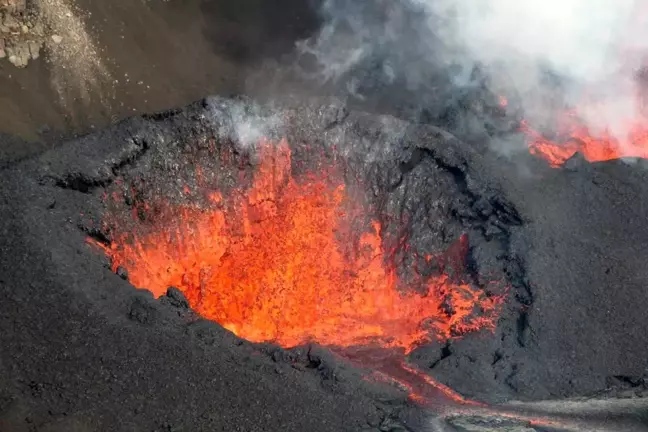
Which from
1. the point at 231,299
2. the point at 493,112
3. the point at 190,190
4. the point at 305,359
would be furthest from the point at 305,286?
the point at 493,112

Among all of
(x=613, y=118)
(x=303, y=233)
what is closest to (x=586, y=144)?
(x=613, y=118)

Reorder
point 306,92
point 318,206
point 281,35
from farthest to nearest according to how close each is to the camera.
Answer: point 281,35
point 306,92
point 318,206

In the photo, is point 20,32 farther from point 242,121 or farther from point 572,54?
point 572,54

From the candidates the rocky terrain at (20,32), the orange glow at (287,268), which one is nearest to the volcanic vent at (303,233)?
the orange glow at (287,268)

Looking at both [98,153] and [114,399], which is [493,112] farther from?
[114,399]

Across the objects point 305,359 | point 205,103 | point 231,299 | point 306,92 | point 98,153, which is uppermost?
point 306,92

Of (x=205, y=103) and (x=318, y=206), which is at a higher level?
(x=205, y=103)

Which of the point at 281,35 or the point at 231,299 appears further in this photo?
the point at 281,35
